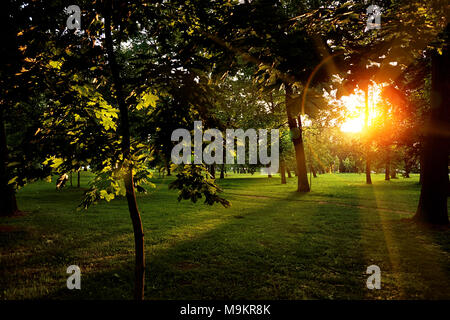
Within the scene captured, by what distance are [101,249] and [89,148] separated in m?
5.69

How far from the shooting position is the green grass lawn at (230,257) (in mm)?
5199

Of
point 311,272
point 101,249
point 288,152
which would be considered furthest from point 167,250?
point 288,152

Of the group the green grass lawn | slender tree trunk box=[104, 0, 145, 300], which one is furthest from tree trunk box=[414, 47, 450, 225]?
slender tree trunk box=[104, 0, 145, 300]

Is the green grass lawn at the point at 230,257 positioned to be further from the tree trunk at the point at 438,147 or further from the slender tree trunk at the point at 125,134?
the slender tree trunk at the point at 125,134

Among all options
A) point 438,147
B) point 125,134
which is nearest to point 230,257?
point 125,134

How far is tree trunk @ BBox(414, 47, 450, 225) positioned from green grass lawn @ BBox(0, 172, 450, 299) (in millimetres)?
1068

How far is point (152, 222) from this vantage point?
1152 cm

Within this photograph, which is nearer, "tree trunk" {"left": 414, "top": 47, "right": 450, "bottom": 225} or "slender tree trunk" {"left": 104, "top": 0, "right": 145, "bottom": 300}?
"slender tree trunk" {"left": 104, "top": 0, "right": 145, "bottom": 300}

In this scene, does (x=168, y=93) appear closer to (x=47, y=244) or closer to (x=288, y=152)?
(x=47, y=244)

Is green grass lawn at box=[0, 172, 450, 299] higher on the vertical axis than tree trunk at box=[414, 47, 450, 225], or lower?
lower

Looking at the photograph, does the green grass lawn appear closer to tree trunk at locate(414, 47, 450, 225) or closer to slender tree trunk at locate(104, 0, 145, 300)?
tree trunk at locate(414, 47, 450, 225)

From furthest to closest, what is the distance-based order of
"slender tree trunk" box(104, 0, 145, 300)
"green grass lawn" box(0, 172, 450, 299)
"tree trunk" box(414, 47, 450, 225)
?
"tree trunk" box(414, 47, 450, 225)
"green grass lawn" box(0, 172, 450, 299)
"slender tree trunk" box(104, 0, 145, 300)

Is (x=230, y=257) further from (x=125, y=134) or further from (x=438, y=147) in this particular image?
(x=438, y=147)

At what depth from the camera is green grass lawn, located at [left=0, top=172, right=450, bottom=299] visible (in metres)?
5.20
